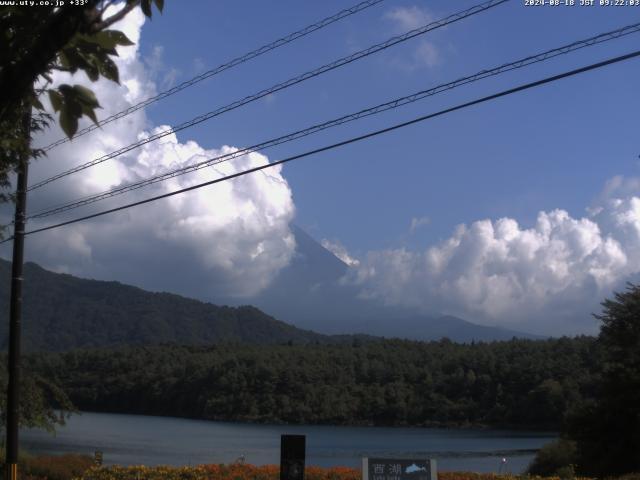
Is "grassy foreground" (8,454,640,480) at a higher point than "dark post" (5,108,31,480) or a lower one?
lower

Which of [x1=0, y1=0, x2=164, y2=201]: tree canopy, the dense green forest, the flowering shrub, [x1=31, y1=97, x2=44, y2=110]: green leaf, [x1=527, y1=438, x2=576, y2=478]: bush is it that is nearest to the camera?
[x1=0, y1=0, x2=164, y2=201]: tree canopy

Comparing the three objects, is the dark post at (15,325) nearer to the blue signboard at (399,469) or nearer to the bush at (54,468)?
the bush at (54,468)

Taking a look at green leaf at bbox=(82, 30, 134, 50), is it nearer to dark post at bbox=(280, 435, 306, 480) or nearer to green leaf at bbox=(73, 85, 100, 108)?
green leaf at bbox=(73, 85, 100, 108)

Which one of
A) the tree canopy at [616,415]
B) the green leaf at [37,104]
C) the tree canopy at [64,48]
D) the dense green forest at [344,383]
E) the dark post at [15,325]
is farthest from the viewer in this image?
the dense green forest at [344,383]

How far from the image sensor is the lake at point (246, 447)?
3394 cm

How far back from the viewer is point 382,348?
101 metres

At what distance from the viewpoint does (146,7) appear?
379 centimetres

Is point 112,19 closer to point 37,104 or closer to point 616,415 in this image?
point 37,104

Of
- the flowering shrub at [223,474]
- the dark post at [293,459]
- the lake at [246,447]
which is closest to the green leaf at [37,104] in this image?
the dark post at [293,459]

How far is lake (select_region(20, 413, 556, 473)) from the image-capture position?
33938mm

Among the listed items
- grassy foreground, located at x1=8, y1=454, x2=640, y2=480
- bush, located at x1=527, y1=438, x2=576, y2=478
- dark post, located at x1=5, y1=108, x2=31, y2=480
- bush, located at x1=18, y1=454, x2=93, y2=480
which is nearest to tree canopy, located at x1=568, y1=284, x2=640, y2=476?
bush, located at x1=527, y1=438, x2=576, y2=478

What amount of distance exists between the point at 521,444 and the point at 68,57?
52420 mm

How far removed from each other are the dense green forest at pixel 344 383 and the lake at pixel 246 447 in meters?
5.47

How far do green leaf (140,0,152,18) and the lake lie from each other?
25696 millimetres
